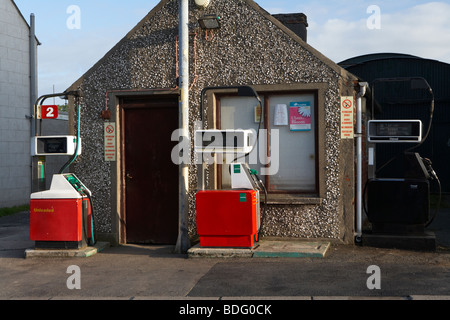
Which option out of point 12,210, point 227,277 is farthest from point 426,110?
point 12,210

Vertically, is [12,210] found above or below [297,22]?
below

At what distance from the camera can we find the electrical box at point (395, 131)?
338 inches

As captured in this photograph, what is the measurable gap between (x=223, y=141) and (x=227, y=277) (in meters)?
2.21

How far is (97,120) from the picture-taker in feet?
32.1

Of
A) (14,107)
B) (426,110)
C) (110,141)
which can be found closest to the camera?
(110,141)

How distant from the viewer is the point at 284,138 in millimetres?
9203

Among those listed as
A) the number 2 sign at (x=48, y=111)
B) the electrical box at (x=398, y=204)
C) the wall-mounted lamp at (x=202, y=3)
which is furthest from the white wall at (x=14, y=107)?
the electrical box at (x=398, y=204)

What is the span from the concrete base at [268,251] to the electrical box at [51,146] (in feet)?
8.84

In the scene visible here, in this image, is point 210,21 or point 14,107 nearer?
point 210,21

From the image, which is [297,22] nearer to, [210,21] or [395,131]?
[210,21]

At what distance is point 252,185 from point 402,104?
10.7 m

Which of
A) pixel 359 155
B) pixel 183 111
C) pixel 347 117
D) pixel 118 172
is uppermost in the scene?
pixel 183 111

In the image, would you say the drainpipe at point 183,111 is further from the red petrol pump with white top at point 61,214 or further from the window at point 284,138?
the red petrol pump with white top at point 61,214

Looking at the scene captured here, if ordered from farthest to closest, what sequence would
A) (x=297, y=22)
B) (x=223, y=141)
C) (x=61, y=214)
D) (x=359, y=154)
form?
(x=297, y=22) → (x=359, y=154) → (x=61, y=214) → (x=223, y=141)
